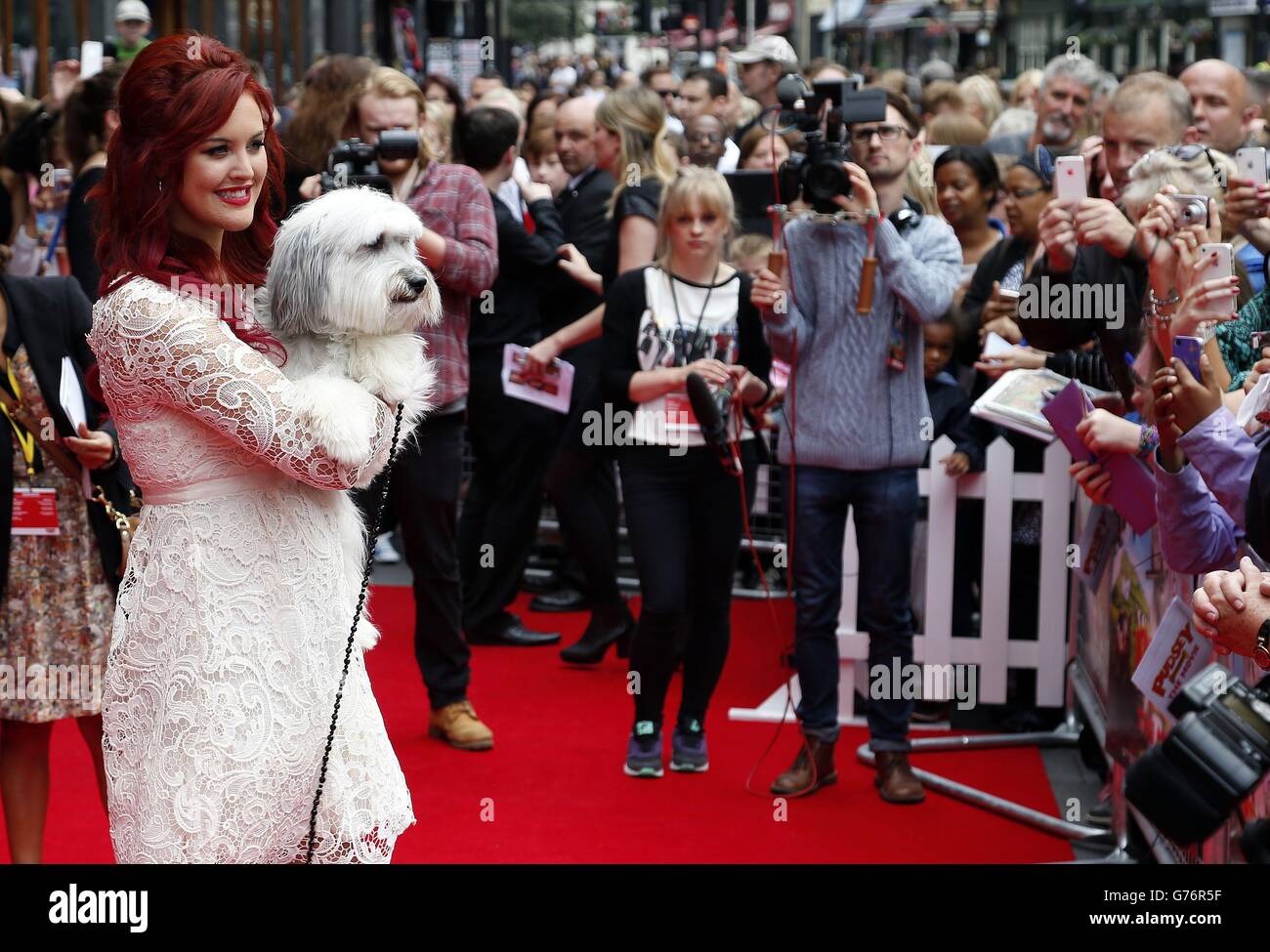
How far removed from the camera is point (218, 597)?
2.62 metres

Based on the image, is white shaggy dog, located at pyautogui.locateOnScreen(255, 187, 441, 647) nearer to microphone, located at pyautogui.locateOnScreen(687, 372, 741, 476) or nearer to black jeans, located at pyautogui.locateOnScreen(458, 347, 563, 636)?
microphone, located at pyautogui.locateOnScreen(687, 372, 741, 476)

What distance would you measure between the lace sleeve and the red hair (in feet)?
0.28

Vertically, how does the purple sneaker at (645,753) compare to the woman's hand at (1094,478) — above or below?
below

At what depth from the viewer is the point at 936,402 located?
6.34 meters

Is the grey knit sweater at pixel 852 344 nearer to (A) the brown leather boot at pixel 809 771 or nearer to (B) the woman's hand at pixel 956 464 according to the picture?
(B) the woman's hand at pixel 956 464

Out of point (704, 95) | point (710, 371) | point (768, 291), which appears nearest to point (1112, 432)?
point (768, 291)

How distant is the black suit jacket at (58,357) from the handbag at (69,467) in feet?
0.06

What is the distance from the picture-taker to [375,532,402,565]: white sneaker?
891cm

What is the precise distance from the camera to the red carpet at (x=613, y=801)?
4.87 meters

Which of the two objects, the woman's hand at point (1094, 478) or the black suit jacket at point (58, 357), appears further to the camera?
the woman's hand at point (1094, 478)

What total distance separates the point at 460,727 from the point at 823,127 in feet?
7.80

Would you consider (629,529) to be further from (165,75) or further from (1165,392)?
(165,75)
